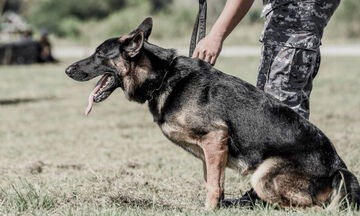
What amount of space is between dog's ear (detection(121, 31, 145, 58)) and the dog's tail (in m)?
1.61

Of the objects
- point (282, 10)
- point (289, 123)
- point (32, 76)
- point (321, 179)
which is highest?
point (282, 10)

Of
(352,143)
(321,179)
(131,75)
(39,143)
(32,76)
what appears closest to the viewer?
(321,179)

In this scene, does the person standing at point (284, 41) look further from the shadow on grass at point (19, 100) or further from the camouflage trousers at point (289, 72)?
the shadow on grass at point (19, 100)

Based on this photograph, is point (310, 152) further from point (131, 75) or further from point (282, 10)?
point (131, 75)

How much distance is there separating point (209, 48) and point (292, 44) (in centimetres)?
62

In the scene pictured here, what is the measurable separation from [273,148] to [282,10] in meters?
1.06

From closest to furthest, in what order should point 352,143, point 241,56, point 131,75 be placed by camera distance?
1. point 131,75
2. point 352,143
3. point 241,56

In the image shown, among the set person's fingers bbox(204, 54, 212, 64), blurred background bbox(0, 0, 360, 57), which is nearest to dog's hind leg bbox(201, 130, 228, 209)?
person's fingers bbox(204, 54, 212, 64)

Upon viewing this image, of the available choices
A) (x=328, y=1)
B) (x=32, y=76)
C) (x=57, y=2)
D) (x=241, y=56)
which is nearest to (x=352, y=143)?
(x=328, y=1)

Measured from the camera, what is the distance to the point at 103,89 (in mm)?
4133

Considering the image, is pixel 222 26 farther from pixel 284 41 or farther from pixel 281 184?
pixel 281 184

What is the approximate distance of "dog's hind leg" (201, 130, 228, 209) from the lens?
3842 mm

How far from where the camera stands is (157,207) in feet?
13.2

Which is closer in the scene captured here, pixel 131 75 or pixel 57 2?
pixel 131 75
